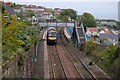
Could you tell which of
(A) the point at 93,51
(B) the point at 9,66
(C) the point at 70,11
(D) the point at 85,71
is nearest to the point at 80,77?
(D) the point at 85,71

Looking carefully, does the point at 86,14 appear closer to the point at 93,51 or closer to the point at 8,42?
the point at 93,51

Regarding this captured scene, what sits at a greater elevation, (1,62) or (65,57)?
(1,62)

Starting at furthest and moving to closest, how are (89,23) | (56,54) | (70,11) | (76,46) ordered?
1. (89,23)
2. (70,11)
3. (76,46)
4. (56,54)

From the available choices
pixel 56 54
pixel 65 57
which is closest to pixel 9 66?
pixel 65 57

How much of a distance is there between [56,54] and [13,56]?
13.5 metres

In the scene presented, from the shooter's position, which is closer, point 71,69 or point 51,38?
point 71,69

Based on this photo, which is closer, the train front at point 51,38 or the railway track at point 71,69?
the railway track at point 71,69

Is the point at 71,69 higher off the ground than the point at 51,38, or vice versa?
the point at 51,38

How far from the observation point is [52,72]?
16891 mm

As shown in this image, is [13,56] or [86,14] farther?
[86,14]


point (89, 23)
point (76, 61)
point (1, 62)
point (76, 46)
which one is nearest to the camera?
point (1, 62)

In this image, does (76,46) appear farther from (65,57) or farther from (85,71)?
(85,71)

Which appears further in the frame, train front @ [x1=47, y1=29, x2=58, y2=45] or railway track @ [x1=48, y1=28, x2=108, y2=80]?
train front @ [x1=47, y1=29, x2=58, y2=45]

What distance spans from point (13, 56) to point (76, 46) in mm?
19720
